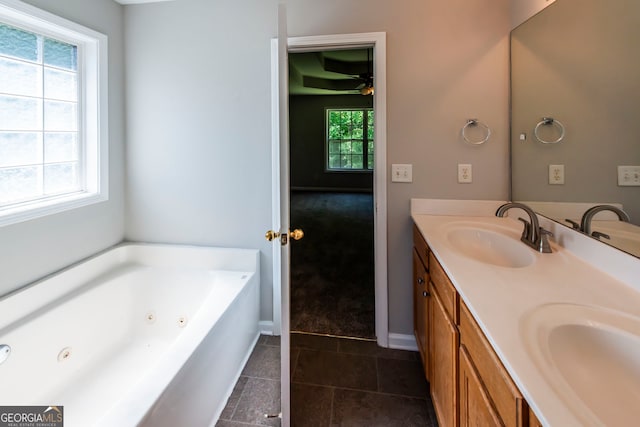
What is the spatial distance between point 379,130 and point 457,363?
144 centimetres

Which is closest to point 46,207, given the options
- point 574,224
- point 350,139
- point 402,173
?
point 402,173

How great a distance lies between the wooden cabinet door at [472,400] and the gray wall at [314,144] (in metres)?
7.38

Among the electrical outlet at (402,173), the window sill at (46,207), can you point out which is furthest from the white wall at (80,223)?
the electrical outlet at (402,173)

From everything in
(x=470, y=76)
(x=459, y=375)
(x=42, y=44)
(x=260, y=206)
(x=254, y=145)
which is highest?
(x=42, y=44)

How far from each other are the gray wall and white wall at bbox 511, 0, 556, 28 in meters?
6.37

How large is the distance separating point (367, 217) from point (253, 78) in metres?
4.09

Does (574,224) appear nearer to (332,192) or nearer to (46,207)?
(46,207)

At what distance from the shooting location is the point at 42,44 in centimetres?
187

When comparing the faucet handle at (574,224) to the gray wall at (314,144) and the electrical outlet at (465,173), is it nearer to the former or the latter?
the electrical outlet at (465,173)

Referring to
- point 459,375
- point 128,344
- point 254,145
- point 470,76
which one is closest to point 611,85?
point 470,76

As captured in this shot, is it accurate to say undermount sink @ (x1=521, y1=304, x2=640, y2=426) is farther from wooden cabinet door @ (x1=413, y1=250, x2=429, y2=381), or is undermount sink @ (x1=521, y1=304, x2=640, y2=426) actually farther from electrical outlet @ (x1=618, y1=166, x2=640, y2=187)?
wooden cabinet door @ (x1=413, y1=250, x2=429, y2=381)

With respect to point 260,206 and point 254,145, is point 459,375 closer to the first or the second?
point 260,206

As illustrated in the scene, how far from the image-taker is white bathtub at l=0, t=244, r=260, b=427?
49.5 inches

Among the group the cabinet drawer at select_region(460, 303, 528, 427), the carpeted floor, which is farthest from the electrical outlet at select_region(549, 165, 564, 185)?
the carpeted floor
